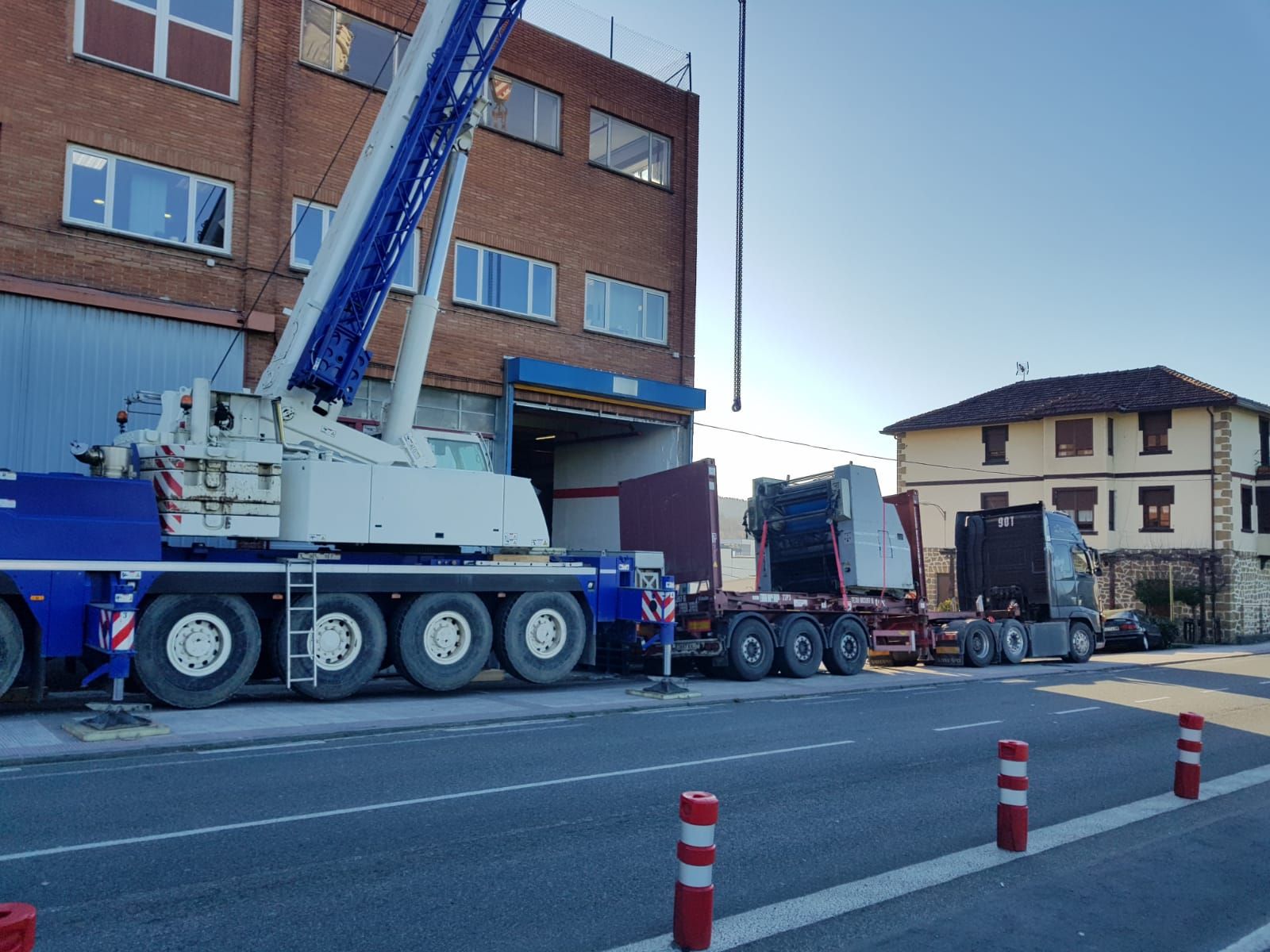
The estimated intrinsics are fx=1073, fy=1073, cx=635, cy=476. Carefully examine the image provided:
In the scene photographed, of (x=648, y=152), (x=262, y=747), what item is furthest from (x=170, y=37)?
(x=262, y=747)

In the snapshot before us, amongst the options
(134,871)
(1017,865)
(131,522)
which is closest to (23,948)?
(134,871)

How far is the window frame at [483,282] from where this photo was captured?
20422mm

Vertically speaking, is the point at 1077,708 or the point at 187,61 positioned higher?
the point at 187,61

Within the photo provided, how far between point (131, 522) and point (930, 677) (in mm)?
13336

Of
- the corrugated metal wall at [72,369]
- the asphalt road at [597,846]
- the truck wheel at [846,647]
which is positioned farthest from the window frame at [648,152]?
the asphalt road at [597,846]

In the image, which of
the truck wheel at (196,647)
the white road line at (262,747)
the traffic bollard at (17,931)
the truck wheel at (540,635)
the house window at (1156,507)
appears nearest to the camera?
the traffic bollard at (17,931)

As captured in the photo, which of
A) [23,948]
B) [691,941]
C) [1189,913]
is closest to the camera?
[23,948]

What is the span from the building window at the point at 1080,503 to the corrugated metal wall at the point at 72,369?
31969 millimetres

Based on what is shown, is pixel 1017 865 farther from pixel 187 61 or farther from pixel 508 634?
pixel 187 61

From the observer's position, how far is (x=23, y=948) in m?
2.73

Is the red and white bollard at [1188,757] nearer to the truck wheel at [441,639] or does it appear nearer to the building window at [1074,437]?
the truck wheel at [441,639]

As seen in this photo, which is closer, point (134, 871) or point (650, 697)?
point (134, 871)

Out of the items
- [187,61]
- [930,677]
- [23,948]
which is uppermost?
[187,61]

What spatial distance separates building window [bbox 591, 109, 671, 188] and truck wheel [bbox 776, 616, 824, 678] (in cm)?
1124
